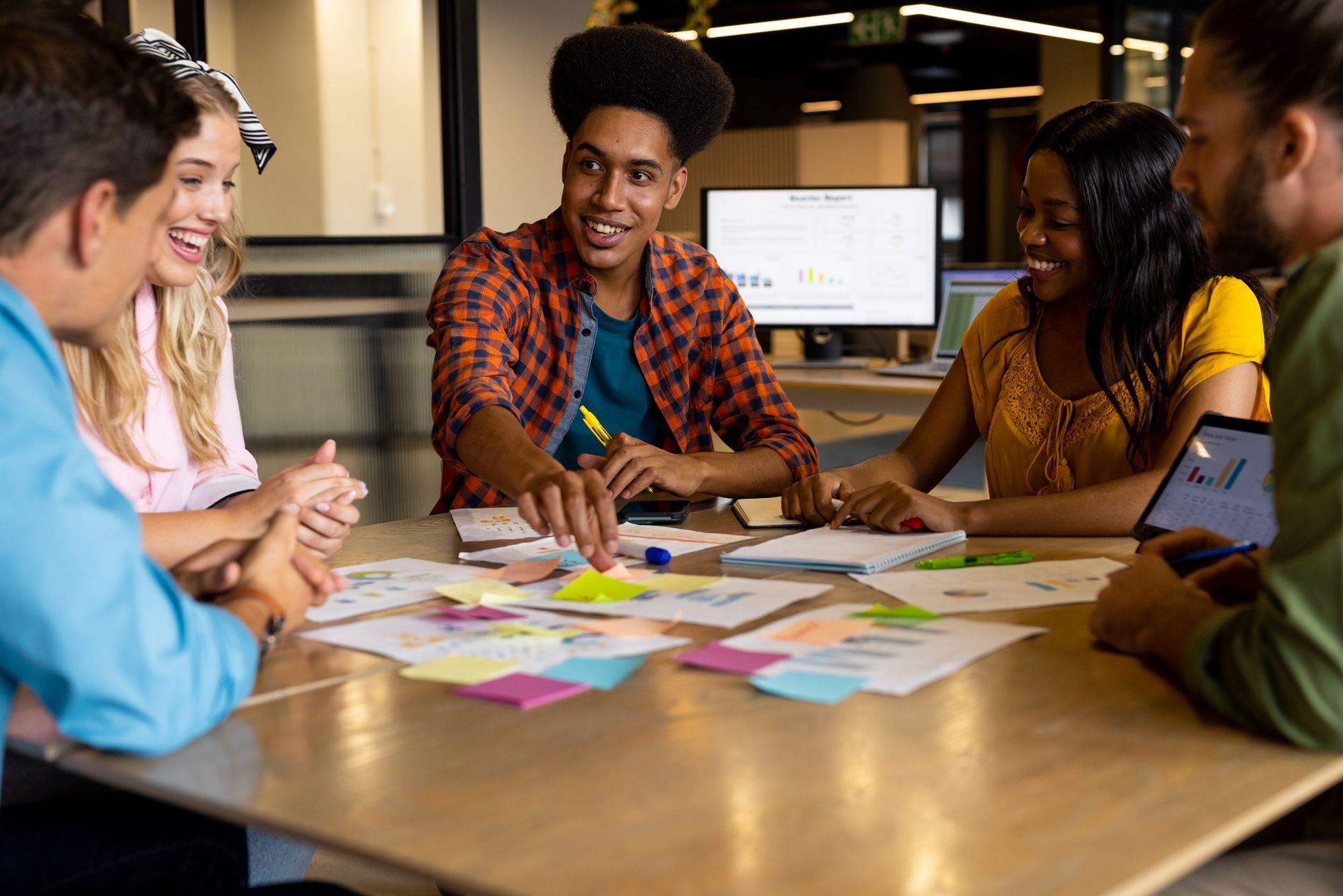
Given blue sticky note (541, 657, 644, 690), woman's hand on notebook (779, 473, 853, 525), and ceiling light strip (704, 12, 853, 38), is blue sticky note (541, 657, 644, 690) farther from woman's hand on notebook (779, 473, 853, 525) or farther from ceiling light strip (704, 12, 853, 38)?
ceiling light strip (704, 12, 853, 38)

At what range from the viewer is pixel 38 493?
0.94 m

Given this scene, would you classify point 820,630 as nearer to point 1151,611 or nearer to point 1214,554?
point 1151,611

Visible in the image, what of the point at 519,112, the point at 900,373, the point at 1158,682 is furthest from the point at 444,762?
the point at 519,112

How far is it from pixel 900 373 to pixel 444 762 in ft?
11.4

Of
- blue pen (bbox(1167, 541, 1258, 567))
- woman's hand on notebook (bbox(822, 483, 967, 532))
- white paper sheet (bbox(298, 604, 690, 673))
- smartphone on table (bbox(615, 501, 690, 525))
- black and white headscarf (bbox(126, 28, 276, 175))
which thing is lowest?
smartphone on table (bbox(615, 501, 690, 525))

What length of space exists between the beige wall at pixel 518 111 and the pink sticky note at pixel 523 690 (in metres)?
3.34

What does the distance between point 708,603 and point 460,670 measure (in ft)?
1.11

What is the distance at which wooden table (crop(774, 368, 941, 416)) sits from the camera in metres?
4.03

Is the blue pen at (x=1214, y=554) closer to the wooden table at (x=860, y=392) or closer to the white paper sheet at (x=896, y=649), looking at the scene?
the white paper sheet at (x=896, y=649)

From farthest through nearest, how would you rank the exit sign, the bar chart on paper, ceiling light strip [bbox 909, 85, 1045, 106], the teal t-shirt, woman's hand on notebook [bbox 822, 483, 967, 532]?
ceiling light strip [bbox 909, 85, 1045, 106]
the exit sign
the teal t-shirt
woman's hand on notebook [bbox 822, 483, 967, 532]
the bar chart on paper

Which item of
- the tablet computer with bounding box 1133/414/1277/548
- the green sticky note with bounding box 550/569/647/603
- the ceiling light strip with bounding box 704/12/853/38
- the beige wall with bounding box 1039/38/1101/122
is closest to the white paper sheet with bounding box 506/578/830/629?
the green sticky note with bounding box 550/569/647/603

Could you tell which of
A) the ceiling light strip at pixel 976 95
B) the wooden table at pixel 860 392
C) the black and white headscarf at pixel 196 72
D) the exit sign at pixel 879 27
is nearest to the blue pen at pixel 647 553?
the black and white headscarf at pixel 196 72

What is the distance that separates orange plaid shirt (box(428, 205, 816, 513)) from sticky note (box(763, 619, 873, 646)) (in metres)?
0.89

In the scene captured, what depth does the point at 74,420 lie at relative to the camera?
41.3 inches
